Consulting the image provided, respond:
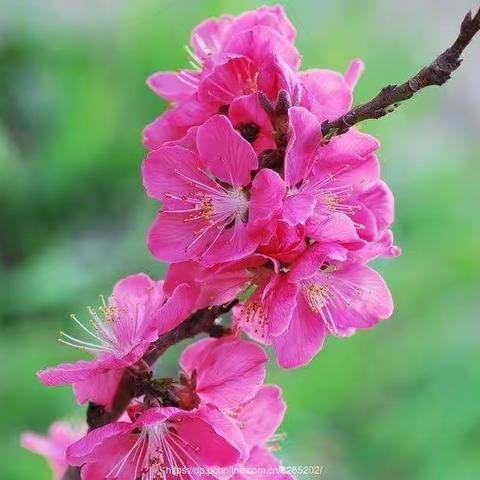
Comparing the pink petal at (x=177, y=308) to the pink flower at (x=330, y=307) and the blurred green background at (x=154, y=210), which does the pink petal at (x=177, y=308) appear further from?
the blurred green background at (x=154, y=210)

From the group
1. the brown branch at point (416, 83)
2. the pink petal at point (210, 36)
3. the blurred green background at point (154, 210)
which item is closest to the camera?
the brown branch at point (416, 83)

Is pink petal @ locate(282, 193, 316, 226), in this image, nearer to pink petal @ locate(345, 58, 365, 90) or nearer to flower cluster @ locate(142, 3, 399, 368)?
flower cluster @ locate(142, 3, 399, 368)

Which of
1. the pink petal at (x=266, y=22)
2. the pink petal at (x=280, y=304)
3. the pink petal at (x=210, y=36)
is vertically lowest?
the pink petal at (x=280, y=304)

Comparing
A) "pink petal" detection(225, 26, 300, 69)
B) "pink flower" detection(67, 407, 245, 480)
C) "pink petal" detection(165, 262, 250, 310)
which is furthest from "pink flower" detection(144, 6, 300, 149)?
"pink flower" detection(67, 407, 245, 480)

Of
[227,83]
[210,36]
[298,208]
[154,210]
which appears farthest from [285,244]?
[154,210]

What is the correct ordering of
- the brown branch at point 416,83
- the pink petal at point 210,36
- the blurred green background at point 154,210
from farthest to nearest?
the blurred green background at point 154,210, the pink petal at point 210,36, the brown branch at point 416,83

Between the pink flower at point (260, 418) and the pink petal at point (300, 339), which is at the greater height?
the pink petal at point (300, 339)

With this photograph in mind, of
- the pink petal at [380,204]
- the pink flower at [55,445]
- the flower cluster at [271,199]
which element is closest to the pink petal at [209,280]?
the flower cluster at [271,199]

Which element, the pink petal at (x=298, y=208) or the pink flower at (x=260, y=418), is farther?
the pink flower at (x=260, y=418)
